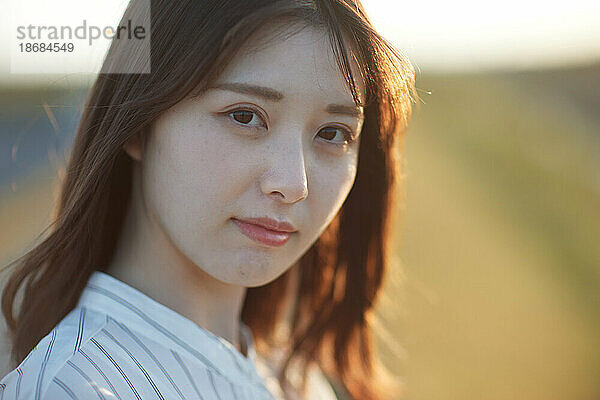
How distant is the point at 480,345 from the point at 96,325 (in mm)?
2035

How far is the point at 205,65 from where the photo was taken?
716 mm

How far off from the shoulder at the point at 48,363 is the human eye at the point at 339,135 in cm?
35

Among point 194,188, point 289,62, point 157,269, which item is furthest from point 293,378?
point 289,62

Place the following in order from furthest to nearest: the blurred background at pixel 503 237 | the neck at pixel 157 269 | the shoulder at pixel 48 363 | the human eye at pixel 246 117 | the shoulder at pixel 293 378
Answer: the blurred background at pixel 503 237, the shoulder at pixel 293 378, the neck at pixel 157 269, the human eye at pixel 246 117, the shoulder at pixel 48 363

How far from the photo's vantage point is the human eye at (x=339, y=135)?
810 mm

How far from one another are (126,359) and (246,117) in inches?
12.0

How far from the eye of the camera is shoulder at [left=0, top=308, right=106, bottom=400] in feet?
2.09

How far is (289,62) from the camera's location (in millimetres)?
731

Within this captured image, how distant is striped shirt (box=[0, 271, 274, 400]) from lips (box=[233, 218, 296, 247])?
0.15m

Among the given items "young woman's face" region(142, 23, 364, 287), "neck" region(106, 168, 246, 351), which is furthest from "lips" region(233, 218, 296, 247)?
"neck" region(106, 168, 246, 351)

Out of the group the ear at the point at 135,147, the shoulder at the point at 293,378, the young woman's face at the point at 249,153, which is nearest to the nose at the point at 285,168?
the young woman's face at the point at 249,153

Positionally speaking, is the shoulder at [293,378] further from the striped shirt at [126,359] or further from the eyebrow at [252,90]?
the eyebrow at [252,90]

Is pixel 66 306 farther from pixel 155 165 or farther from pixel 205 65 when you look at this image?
pixel 205 65

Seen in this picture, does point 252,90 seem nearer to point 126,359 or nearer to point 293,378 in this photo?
point 126,359
